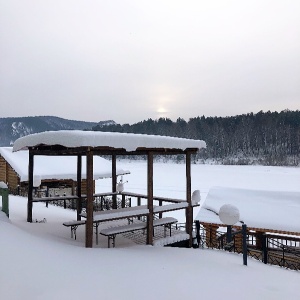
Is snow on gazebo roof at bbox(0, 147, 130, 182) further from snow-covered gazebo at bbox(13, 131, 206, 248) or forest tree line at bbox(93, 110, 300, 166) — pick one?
forest tree line at bbox(93, 110, 300, 166)

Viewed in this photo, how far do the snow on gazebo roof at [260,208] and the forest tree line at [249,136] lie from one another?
5349 cm

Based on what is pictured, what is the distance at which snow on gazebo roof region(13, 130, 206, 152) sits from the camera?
6.31 m

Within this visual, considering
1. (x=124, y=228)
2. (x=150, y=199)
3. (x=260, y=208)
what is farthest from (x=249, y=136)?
(x=124, y=228)

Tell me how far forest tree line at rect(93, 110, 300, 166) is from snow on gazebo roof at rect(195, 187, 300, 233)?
175ft

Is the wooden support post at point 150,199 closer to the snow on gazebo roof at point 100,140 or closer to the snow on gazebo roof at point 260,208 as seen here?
the snow on gazebo roof at point 100,140

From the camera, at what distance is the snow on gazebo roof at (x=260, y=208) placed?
12.0m

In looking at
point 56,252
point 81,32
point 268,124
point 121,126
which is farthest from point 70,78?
point 121,126

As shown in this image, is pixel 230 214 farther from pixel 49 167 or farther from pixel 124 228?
pixel 49 167

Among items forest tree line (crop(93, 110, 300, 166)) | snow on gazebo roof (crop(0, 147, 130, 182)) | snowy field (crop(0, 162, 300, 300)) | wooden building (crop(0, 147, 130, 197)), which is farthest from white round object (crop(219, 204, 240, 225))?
forest tree line (crop(93, 110, 300, 166))

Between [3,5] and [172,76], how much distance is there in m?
17.0

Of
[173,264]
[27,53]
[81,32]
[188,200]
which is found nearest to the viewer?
[173,264]

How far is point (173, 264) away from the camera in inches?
233

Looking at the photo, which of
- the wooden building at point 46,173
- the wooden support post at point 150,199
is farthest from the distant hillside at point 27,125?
the wooden support post at point 150,199

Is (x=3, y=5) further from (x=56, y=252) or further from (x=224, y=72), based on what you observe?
(x=224, y=72)
